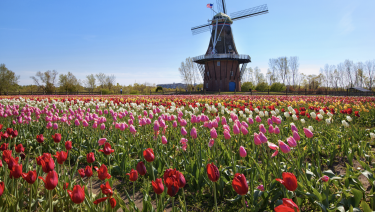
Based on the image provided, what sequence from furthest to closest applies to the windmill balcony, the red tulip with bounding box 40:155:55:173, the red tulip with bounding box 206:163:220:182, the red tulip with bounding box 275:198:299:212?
1. the windmill balcony
2. the red tulip with bounding box 40:155:55:173
3. the red tulip with bounding box 206:163:220:182
4. the red tulip with bounding box 275:198:299:212

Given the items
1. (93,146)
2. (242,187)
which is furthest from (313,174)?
(93,146)

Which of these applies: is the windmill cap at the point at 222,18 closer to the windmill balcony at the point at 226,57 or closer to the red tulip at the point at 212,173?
the windmill balcony at the point at 226,57

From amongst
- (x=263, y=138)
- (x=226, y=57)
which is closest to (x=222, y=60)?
(x=226, y=57)

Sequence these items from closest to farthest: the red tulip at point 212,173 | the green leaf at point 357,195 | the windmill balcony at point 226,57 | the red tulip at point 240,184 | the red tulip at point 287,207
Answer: the red tulip at point 287,207
the red tulip at point 240,184
the red tulip at point 212,173
the green leaf at point 357,195
the windmill balcony at point 226,57

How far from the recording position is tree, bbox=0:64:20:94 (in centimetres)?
4362

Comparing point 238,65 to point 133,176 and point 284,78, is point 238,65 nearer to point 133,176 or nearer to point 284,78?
point 284,78

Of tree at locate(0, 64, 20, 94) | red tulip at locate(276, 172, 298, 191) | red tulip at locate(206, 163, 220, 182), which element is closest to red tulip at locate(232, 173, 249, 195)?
red tulip at locate(206, 163, 220, 182)

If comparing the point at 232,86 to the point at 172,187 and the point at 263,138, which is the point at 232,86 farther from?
the point at 172,187

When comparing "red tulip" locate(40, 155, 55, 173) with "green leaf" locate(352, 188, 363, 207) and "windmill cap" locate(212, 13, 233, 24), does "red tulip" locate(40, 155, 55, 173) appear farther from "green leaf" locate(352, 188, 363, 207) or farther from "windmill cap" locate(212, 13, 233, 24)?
"windmill cap" locate(212, 13, 233, 24)

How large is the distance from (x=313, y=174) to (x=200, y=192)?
1.29 m

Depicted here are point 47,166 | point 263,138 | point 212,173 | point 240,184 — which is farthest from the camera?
point 263,138

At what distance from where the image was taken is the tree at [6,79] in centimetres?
4362

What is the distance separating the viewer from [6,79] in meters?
44.2

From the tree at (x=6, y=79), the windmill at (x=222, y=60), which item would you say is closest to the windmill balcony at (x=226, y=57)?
the windmill at (x=222, y=60)
